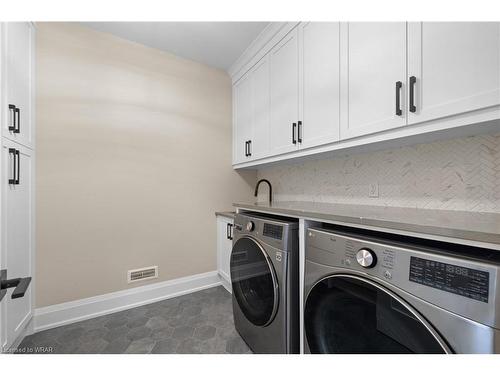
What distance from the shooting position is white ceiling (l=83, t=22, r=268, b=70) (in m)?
1.75

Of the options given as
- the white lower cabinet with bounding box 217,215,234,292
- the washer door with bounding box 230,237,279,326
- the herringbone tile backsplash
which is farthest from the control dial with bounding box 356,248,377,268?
the white lower cabinet with bounding box 217,215,234,292

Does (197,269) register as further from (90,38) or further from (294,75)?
(90,38)

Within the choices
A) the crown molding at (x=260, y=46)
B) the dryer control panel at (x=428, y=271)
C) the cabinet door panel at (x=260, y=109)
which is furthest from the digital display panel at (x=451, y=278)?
the crown molding at (x=260, y=46)

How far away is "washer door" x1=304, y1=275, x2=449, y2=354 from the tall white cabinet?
160 cm

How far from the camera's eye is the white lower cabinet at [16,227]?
1188 mm

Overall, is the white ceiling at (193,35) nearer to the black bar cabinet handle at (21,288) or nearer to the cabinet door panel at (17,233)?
the cabinet door panel at (17,233)

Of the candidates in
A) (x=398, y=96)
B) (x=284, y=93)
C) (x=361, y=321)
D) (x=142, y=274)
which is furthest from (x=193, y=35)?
(x=361, y=321)

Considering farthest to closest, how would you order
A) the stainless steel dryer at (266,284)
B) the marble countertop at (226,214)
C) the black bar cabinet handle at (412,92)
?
the marble countertop at (226,214) < the stainless steel dryer at (266,284) < the black bar cabinet handle at (412,92)

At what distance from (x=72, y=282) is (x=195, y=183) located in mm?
1330

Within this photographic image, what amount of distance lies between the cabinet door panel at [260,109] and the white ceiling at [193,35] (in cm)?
27

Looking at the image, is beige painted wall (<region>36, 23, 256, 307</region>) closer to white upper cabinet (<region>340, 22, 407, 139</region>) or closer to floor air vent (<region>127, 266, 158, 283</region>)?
floor air vent (<region>127, 266, 158, 283</region>)

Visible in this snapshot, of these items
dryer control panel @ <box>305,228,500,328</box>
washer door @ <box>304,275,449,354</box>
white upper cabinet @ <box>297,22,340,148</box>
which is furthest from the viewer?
white upper cabinet @ <box>297,22,340,148</box>

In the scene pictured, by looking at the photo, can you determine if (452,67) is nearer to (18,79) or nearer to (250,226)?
(250,226)
